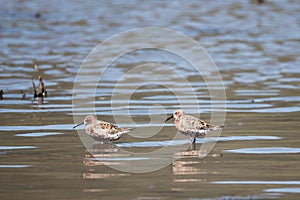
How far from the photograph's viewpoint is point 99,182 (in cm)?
1002

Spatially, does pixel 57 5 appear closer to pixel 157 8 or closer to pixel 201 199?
pixel 157 8

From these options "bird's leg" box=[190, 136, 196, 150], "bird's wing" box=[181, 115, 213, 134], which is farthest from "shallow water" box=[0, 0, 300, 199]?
"bird's wing" box=[181, 115, 213, 134]

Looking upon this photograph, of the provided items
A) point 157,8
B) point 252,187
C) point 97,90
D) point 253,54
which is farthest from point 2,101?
point 157,8

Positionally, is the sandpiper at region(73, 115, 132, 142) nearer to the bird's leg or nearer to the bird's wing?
the bird's wing

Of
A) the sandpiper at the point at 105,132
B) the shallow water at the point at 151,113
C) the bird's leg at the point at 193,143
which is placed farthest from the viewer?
the sandpiper at the point at 105,132

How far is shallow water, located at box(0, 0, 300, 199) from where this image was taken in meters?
9.91

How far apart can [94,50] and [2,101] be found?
359 inches

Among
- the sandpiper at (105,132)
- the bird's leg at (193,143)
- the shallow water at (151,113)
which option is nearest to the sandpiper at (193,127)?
the bird's leg at (193,143)

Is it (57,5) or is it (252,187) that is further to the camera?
(57,5)

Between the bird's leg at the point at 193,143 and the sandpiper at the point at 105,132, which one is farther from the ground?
the sandpiper at the point at 105,132

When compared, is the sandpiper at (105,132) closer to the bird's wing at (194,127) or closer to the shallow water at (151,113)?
the shallow water at (151,113)

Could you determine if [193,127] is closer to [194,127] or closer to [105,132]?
[194,127]

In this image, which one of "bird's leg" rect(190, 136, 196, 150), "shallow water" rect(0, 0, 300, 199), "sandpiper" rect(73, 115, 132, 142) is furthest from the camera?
"sandpiper" rect(73, 115, 132, 142)

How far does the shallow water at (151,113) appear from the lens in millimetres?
9906
